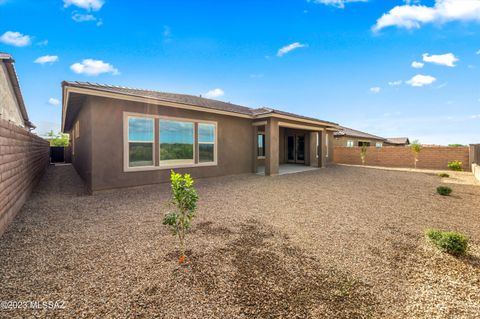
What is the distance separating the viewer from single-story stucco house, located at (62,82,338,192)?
6949mm

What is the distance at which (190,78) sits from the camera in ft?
47.6

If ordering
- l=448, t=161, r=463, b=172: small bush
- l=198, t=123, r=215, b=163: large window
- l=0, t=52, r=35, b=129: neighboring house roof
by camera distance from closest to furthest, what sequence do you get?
l=198, t=123, r=215, b=163: large window
l=0, t=52, r=35, b=129: neighboring house roof
l=448, t=161, r=463, b=172: small bush

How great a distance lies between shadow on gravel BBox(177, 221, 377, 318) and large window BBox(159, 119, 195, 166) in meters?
6.05

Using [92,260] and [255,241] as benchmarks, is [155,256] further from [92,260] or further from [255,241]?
[255,241]

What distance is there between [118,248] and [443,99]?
3223cm

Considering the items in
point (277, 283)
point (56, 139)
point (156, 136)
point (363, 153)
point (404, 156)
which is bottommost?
point (277, 283)

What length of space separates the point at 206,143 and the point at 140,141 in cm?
296

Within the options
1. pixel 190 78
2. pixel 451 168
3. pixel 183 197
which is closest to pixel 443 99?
pixel 451 168

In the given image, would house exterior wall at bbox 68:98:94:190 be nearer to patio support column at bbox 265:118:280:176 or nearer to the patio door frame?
patio support column at bbox 265:118:280:176

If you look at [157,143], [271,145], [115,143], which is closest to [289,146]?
[271,145]

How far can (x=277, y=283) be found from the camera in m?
2.48

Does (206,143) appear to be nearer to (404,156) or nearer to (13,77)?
(13,77)

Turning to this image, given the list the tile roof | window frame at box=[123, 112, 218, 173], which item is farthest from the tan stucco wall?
window frame at box=[123, 112, 218, 173]

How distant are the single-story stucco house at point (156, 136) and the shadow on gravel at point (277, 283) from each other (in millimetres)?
5800
